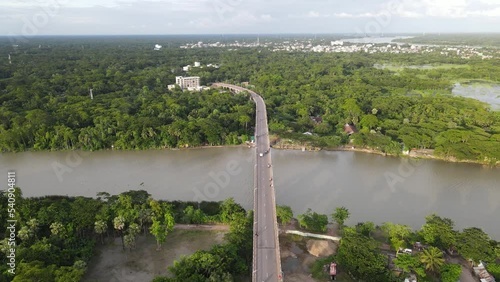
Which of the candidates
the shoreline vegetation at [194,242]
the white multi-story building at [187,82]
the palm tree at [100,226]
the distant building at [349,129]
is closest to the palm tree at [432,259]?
the shoreline vegetation at [194,242]

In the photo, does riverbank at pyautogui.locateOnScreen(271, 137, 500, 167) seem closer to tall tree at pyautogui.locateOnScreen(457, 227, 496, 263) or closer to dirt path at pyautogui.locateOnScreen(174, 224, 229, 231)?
tall tree at pyautogui.locateOnScreen(457, 227, 496, 263)

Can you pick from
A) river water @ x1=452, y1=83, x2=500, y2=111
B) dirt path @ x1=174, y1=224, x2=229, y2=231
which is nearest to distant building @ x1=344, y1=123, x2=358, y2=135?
dirt path @ x1=174, y1=224, x2=229, y2=231

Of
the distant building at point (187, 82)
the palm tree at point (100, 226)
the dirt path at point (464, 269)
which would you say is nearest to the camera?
the dirt path at point (464, 269)

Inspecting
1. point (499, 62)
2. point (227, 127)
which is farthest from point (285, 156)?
point (499, 62)

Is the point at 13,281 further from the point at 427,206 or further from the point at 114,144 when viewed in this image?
the point at 427,206

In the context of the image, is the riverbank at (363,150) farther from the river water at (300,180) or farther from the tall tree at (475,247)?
the tall tree at (475,247)

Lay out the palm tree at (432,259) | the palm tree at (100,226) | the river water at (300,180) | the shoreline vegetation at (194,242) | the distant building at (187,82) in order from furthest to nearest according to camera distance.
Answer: the distant building at (187,82) → the river water at (300,180) → the palm tree at (100,226) → the palm tree at (432,259) → the shoreline vegetation at (194,242)
